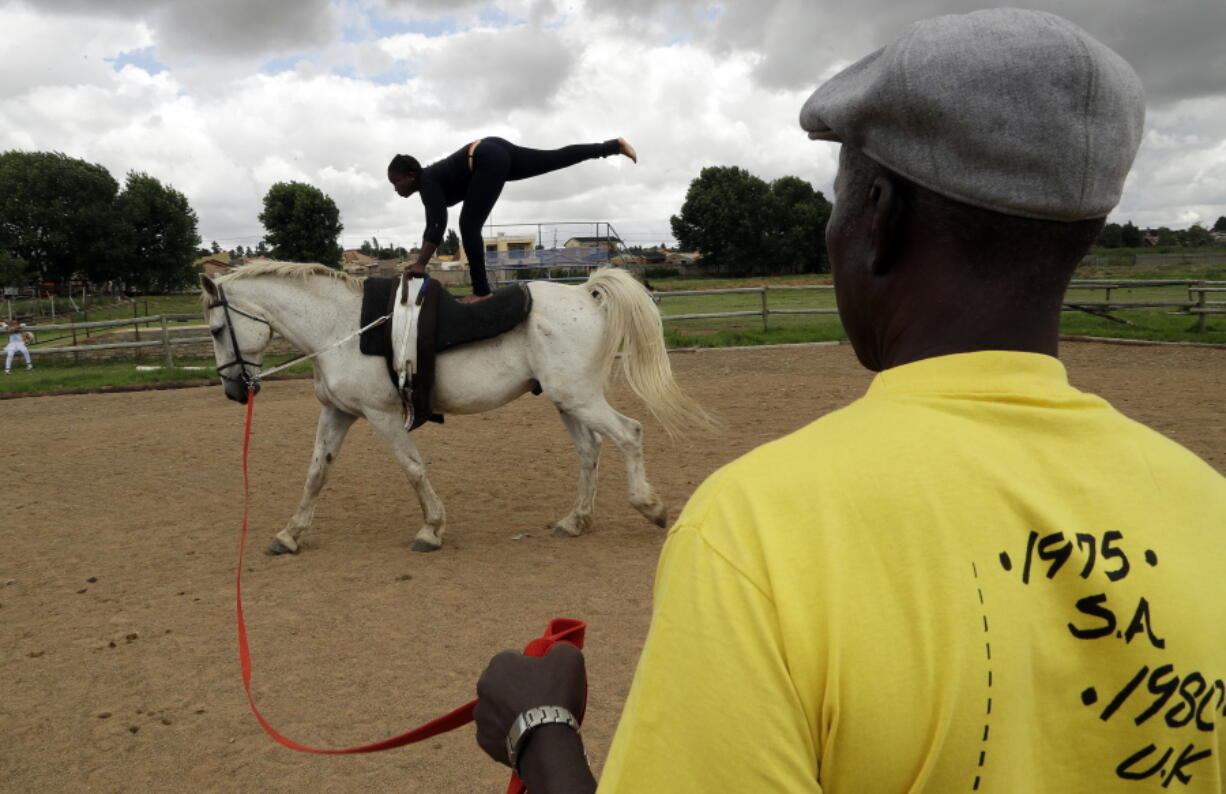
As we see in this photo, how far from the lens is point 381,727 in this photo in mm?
3635

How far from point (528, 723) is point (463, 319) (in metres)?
5.16

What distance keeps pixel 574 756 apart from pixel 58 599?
5.54 metres

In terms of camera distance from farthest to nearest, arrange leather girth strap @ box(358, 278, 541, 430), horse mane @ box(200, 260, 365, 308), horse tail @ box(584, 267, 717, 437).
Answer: horse mane @ box(200, 260, 365, 308) < horse tail @ box(584, 267, 717, 437) < leather girth strap @ box(358, 278, 541, 430)

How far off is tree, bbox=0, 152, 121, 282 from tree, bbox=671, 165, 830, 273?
124 ft

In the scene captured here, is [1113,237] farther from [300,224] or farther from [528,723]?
[528,723]

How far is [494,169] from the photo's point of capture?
621 cm

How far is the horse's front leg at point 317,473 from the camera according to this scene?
20.3ft

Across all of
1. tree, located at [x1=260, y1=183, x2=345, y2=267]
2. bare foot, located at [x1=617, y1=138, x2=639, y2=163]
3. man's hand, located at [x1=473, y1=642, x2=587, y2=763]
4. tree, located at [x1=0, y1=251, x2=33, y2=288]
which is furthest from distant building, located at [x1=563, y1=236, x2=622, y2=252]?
tree, located at [x1=0, y1=251, x2=33, y2=288]

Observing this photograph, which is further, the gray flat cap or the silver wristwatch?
the silver wristwatch

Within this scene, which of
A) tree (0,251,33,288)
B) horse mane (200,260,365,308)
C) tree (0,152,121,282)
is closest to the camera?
horse mane (200,260,365,308)

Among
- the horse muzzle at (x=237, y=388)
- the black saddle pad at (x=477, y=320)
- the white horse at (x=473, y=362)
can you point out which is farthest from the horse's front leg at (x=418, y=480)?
the horse muzzle at (x=237, y=388)

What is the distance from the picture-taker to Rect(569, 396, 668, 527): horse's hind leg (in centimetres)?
606

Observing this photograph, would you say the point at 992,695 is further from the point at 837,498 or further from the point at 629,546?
the point at 629,546

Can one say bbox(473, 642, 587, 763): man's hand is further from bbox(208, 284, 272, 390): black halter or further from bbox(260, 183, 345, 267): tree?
bbox(260, 183, 345, 267): tree
